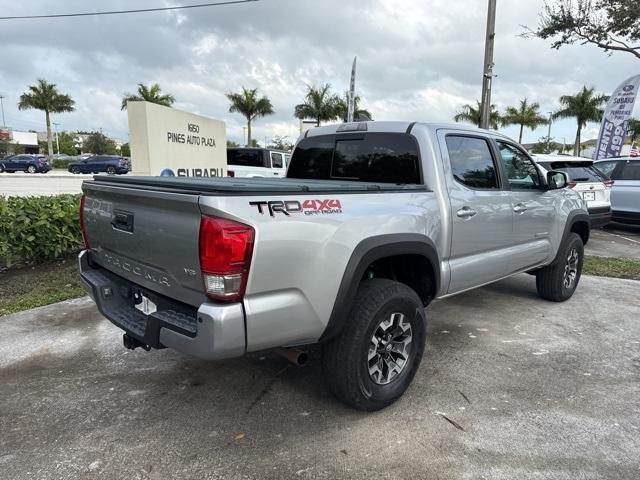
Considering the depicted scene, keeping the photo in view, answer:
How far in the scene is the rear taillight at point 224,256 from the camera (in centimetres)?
221

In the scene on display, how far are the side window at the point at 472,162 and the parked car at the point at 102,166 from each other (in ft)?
121

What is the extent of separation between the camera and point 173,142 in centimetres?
916

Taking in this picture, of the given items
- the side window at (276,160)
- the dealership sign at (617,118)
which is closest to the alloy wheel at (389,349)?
the side window at (276,160)

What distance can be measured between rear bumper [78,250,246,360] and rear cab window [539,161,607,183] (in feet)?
26.8

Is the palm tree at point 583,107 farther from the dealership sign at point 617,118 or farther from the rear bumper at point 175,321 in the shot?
the rear bumper at point 175,321

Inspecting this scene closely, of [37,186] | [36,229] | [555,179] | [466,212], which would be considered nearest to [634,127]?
[37,186]

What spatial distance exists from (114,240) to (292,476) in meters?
1.78

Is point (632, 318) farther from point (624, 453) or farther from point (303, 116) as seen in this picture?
point (303, 116)

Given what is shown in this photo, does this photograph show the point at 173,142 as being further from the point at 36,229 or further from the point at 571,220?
the point at 571,220

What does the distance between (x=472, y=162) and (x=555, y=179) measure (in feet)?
4.25

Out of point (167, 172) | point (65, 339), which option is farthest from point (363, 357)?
point (167, 172)

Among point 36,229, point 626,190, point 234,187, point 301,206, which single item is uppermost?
point 234,187

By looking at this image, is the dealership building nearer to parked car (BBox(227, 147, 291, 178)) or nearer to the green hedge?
parked car (BBox(227, 147, 291, 178))

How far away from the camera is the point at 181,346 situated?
2420 mm
